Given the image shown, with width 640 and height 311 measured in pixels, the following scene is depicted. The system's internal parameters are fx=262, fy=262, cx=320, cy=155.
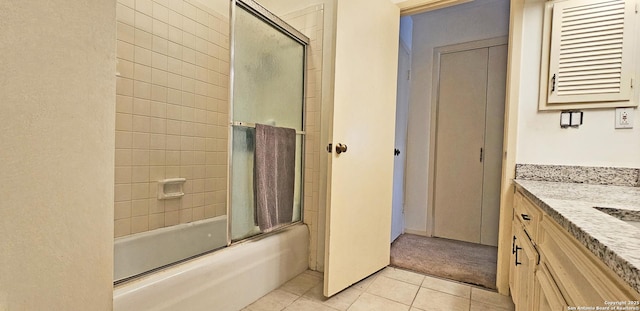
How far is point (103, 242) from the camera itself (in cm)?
57

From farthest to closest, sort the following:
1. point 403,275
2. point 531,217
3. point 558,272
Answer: point 403,275, point 531,217, point 558,272

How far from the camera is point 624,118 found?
1.39 meters

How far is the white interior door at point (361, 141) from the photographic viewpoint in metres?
1.55

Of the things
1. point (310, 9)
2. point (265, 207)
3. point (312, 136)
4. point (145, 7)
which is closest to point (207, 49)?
point (145, 7)

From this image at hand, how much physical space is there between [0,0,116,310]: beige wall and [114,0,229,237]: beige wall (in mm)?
1202

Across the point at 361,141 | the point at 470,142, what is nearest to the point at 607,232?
the point at 361,141

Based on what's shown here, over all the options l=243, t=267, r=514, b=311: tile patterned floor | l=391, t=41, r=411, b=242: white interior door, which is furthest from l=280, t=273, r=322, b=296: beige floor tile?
l=391, t=41, r=411, b=242: white interior door

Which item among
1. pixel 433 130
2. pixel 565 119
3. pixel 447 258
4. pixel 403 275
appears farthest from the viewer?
pixel 433 130

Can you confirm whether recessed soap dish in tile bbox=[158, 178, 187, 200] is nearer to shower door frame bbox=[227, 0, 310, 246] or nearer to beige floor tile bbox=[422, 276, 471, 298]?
shower door frame bbox=[227, 0, 310, 246]

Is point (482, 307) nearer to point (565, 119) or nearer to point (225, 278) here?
point (565, 119)

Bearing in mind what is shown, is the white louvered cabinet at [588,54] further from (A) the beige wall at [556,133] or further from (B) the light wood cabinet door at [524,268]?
(B) the light wood cabinet door at [524,268]

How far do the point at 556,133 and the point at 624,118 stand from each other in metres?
0.28

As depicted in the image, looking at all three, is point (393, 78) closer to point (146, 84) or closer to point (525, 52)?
point (525, 52)

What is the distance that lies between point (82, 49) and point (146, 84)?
4.26 feet
